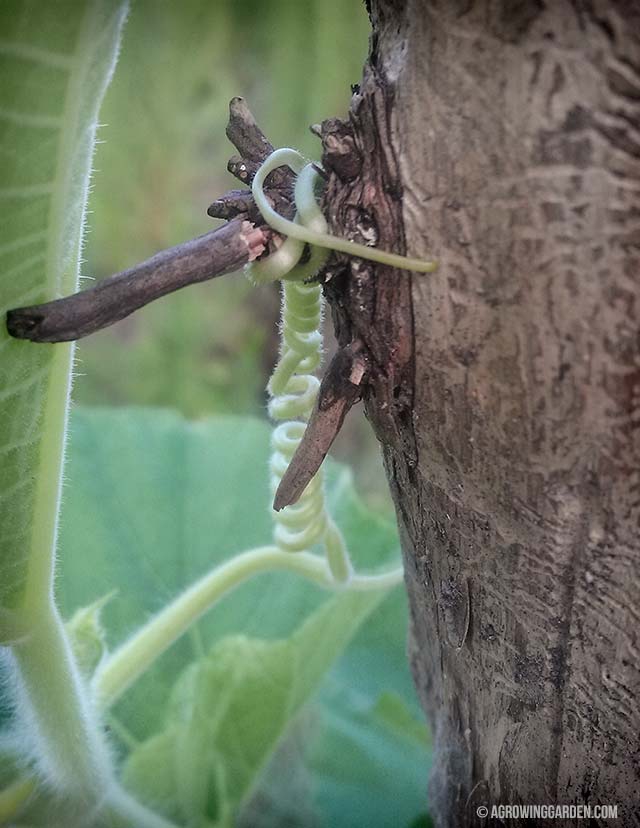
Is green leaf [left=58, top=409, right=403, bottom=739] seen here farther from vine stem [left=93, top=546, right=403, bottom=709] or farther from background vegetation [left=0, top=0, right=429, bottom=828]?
vine stem [left=93, top=546, right=403, bottom=709]

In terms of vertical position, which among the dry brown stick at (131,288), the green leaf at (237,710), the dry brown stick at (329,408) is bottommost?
the green leaf at (237,710)

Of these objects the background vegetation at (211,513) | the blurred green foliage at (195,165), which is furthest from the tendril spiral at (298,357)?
the blurred green foliage at (195,165)

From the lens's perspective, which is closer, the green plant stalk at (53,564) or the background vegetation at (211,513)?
the green plant stalk at (53,564)

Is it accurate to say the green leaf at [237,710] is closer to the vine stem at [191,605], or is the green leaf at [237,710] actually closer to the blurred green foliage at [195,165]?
the vine stem at [191,605]


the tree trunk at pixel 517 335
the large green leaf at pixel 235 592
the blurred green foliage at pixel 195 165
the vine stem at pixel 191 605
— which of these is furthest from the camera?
the blurred green foliage at pixel 195 165

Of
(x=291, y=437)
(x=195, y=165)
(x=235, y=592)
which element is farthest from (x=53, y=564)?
(x=195, y=165)

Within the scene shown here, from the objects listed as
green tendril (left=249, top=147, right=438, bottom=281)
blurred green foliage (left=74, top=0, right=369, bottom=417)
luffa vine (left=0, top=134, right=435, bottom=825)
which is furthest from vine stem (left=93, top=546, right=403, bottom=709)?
blurred green foliage (left=74, top=0, right=369, bottom=417)

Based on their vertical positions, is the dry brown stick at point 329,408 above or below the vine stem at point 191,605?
above

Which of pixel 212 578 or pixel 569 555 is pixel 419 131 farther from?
pixel 212 578
